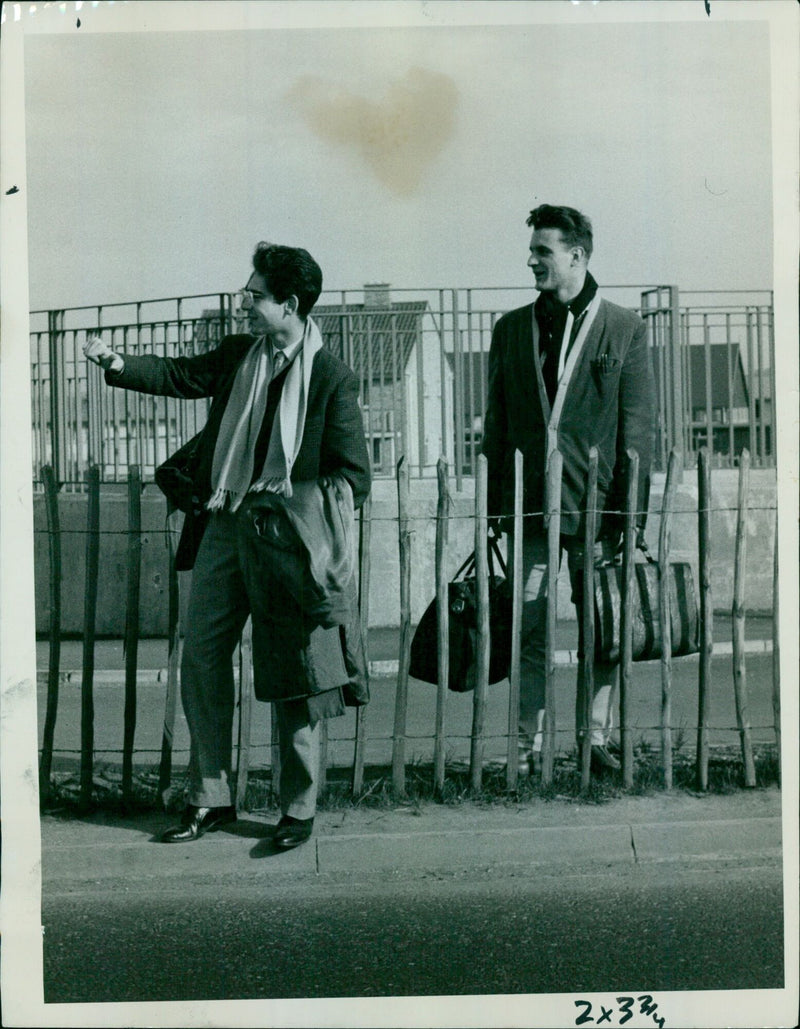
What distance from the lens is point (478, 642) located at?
20.3 feet

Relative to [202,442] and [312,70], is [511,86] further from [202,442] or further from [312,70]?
[202,442]

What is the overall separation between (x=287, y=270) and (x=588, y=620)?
2067 mm

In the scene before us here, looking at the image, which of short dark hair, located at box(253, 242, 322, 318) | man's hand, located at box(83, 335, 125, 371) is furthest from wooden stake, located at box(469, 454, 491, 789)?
man's hand, located at box(83, 335, 125, 371)

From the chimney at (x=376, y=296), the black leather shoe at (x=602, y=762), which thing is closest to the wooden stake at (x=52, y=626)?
the chimney at (x=376, y=296)

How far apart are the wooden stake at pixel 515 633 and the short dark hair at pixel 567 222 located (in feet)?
3.22

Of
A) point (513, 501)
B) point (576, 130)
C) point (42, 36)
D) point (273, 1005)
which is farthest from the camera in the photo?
point (513, 501)

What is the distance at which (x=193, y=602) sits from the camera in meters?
5.96

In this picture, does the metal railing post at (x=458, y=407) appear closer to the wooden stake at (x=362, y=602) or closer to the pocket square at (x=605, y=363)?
the pocket square at (x=605, y=363)

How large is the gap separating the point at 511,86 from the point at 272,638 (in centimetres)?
252

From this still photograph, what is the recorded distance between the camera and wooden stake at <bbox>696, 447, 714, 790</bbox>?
6215 millimetres

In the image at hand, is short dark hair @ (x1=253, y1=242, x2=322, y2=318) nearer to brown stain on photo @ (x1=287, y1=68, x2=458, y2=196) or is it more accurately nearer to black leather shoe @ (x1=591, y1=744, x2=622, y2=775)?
brown stain on photo @ (x1=287, y1=68, x2=458, y2=196)

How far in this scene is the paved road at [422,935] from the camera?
5016mm

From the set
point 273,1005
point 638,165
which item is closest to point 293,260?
point 638,165

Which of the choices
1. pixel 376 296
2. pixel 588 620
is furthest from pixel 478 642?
pixel 376 296
